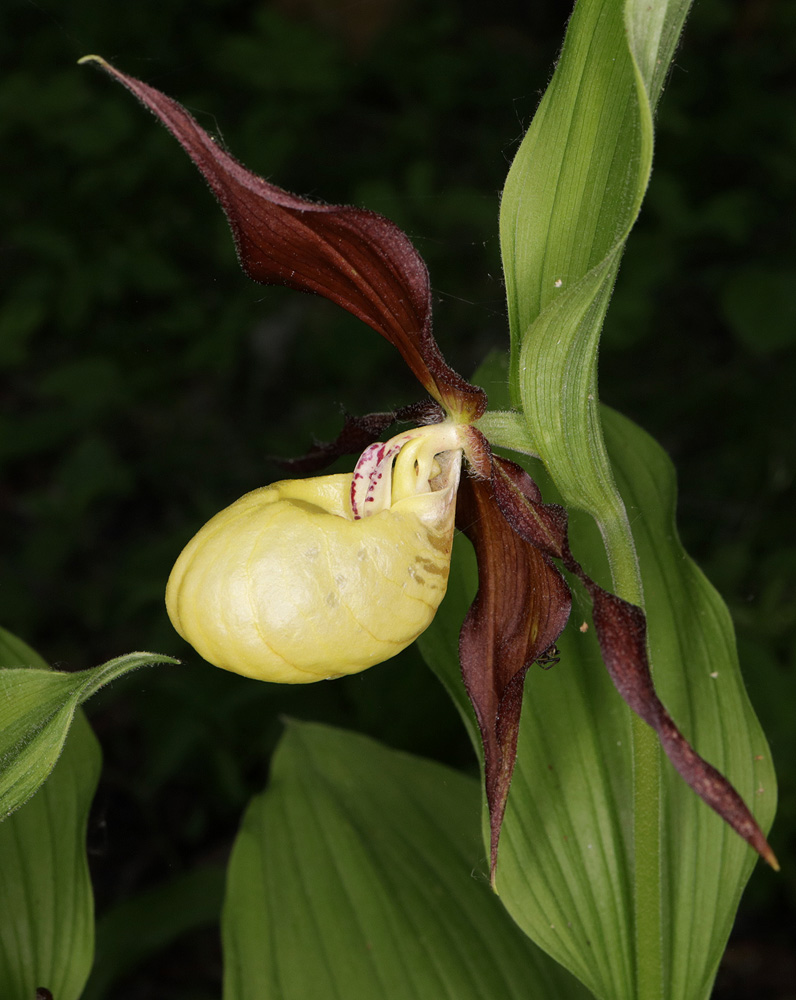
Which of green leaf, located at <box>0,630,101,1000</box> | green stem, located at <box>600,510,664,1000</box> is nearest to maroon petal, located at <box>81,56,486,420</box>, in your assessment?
green stem, located at <box>600,510,664,1000</box>

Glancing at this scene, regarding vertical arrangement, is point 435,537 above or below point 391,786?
above

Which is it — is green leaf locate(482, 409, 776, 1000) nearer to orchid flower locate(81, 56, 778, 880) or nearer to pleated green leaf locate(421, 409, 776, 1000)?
pleated green leaf locate(421, 409, 776, 1000)

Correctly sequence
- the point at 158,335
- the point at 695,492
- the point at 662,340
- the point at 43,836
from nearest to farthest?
1. the point at 43,836
2. the point at 695,492
3. the point at 158,335
4. the point at 662,340

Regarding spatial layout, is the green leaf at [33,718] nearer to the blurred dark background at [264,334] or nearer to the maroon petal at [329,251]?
the maroon petal at [329,251]

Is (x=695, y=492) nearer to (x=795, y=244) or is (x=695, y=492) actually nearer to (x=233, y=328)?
(x=795, y=244)

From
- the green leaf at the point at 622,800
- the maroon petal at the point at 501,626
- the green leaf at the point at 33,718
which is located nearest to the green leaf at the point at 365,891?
the green leaf at the point at 622,800

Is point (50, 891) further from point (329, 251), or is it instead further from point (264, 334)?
point (264, 334)

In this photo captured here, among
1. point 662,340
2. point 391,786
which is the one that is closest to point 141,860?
point 391,786
